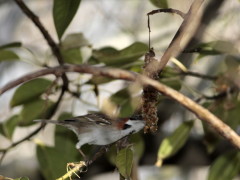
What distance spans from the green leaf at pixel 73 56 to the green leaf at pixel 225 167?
537mm

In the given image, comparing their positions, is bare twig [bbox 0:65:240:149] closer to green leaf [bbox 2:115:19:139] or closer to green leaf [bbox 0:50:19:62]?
green leaf [bbox 0:50:19:62]

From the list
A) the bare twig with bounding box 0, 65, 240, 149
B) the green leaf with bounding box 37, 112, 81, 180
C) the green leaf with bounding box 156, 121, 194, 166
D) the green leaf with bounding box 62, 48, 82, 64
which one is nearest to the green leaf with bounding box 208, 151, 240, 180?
the green leaf with bounding box 156, 121, 194, 166

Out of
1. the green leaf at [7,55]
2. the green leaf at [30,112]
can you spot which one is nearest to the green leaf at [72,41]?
the green leaf at [7,55]

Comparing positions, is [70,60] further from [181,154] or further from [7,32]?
[7,32]

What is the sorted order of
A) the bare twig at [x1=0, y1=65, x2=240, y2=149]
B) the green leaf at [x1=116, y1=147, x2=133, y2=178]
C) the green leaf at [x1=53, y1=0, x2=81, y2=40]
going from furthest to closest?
the green leaf at [x1=53, y1=0, x2=81, y2=40] → the green leaf at [x1=116, y1=147, x2=133, y2=178] → the bare twig at [x1=0, y1=65, x2=240, y2=149]

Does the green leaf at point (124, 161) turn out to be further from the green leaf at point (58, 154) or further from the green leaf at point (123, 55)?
the green leaf at point (58, 154)

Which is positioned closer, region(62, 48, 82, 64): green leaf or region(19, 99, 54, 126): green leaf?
region(62, 48, 82, 64): green leaf

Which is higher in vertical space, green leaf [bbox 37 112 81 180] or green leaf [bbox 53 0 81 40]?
green leaf [bbox 53 0 81 40]

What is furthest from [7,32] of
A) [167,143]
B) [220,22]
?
[167,143]

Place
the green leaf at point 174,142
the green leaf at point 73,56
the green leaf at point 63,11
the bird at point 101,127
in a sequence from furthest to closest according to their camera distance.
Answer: the green leaf at point 73,56
the green leaf at point 174,142
the green leaf at point 63,11
the bird at point 101,127

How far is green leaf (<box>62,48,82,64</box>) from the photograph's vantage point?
160cm

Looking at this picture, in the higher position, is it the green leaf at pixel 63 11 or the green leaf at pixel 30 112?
the green leaf at pixel 63 11

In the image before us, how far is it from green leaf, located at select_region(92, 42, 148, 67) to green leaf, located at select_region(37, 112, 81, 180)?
1.20 ft

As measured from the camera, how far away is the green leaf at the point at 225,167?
5.05 ft
